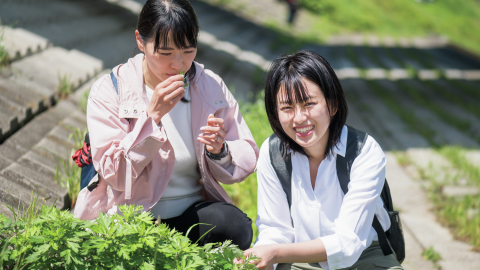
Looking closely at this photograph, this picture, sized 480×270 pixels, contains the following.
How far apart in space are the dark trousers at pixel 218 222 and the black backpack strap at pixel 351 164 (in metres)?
0.55

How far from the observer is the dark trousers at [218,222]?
2.11 m

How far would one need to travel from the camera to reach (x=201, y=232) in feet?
7.11

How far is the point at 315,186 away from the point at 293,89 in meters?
0.47

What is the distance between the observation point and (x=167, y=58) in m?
2.03

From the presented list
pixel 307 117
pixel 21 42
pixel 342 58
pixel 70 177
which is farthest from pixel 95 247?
pixel 342 58

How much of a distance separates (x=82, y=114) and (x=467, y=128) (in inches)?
235

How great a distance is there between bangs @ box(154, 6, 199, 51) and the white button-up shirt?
67 cm

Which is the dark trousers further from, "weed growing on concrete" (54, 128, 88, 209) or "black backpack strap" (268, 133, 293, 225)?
"weed growing on concrete" (54, 128, 88, 209)

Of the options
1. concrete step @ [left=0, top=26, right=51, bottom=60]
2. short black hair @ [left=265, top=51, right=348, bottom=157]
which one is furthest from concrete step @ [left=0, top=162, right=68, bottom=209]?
concrete step @ [left=0, top=26, right=51, bottom=60]

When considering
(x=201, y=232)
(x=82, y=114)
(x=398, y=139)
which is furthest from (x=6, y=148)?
(x=398, y=139)

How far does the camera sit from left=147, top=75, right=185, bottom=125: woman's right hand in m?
1.87

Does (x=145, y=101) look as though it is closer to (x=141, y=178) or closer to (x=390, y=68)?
(x=141, y=178)

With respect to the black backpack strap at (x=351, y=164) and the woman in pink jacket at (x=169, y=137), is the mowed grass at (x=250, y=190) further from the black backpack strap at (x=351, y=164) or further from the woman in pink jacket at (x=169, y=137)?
the black backpack strap at (x=351, y=164)

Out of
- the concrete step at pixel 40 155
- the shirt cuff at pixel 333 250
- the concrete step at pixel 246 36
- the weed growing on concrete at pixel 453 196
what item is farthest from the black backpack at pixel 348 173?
the concrete step at pixel 246 36
